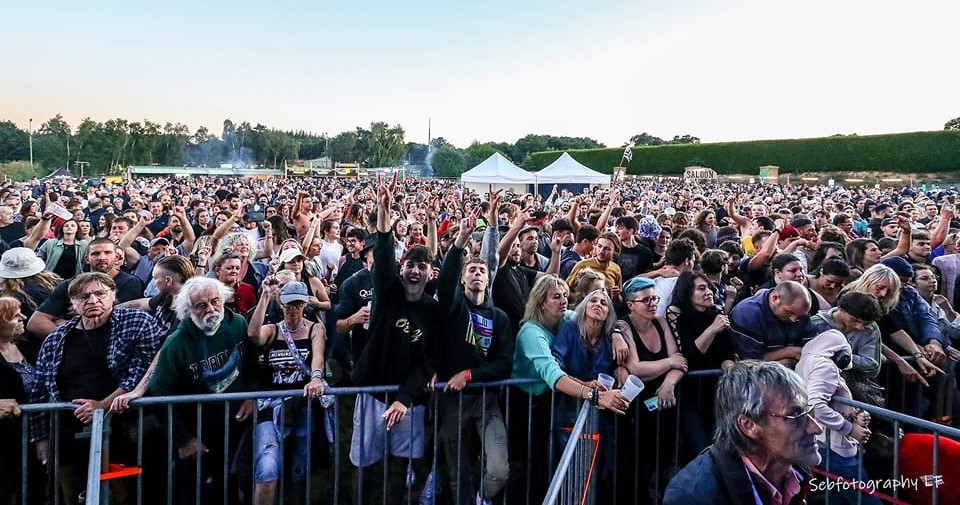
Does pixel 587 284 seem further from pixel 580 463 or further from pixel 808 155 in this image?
pixel 808 155

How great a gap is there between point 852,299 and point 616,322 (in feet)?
5.13

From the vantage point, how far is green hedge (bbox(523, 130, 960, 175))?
5400 centimetres

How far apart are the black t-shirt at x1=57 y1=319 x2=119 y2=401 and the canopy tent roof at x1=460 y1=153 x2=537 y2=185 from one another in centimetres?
2169

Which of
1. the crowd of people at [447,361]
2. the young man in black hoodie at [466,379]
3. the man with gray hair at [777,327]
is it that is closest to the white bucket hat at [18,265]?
the crowd of people at [447,361]

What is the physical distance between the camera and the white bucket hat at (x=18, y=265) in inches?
198

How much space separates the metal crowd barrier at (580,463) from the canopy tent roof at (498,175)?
2160 cm

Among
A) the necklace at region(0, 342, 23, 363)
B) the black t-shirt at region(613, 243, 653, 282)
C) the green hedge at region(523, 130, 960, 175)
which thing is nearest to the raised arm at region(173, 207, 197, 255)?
the necklace at region(0, 342, 23, 363)

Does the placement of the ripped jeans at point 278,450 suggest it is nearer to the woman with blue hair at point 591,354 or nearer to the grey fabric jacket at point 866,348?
the woman with blue hair at point 591,354

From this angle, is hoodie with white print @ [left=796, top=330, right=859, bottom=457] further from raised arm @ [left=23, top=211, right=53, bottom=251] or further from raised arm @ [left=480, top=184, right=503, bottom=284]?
raised arm @ [left=23, top=211, right=53, bottom=251]

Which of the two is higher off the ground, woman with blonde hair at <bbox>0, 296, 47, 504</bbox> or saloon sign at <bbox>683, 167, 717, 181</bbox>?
saloon sign at <bbox>683, 167, 717, 181</bbox>

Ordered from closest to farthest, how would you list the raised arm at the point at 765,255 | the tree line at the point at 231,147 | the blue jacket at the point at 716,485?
the blue jacket at the point at 716,485, the raised arm at the point at 765,255, the tree line at the point at 231,147

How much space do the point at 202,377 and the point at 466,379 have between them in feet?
5.32

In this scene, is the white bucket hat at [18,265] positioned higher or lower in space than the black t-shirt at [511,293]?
higher

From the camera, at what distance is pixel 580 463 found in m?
3.27
